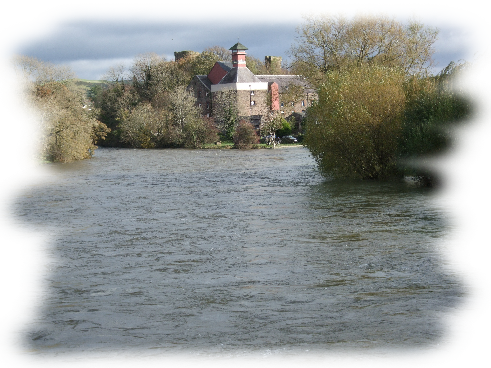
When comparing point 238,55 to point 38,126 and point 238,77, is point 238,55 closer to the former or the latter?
point 238,77

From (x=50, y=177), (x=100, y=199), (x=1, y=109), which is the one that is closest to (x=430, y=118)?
(x=100, y=199)

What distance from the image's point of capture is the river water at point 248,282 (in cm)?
895

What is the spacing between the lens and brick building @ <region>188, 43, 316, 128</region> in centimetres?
8369

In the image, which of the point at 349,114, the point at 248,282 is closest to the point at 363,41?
the point at 349,114

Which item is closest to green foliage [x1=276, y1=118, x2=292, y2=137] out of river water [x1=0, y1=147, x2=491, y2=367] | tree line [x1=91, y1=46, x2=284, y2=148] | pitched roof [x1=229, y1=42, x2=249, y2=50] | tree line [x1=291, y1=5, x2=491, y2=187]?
tree line [x1=91, y1=46, x2=284, y2=148]

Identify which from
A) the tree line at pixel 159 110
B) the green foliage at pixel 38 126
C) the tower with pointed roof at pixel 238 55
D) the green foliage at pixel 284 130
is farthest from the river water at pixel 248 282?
the tower with pointed roof at pixel 238 55

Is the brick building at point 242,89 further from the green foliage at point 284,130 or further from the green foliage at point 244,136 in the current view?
the green foliage at point 244,136

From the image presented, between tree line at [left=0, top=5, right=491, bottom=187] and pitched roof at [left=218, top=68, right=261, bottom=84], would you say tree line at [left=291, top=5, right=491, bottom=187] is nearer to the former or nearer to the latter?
tree line at [left=0, top=5, right=491, bottom=187]

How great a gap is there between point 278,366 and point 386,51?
47065 millimetres

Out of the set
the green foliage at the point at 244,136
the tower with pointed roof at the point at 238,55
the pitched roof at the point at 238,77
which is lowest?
the green foliage at the point at 244,136

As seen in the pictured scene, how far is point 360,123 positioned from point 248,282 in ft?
63.5

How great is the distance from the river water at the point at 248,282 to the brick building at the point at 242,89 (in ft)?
193

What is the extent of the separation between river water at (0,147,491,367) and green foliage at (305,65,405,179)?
5682mm

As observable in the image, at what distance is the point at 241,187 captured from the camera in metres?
31.0
